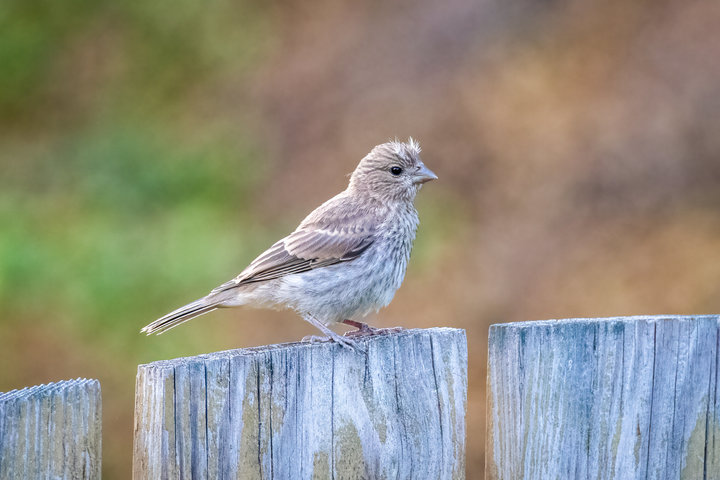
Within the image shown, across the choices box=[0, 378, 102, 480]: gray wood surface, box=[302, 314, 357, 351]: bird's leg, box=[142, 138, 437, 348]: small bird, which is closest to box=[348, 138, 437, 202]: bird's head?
box=[142, 138, 437, 348]: small bird

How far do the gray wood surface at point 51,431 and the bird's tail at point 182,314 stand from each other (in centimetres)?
184

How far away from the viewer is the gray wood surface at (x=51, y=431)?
2.39m

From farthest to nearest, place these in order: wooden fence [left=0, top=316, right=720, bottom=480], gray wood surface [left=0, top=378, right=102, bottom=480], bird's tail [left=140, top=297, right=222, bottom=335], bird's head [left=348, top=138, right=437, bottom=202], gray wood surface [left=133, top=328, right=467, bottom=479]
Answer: bird's head [left=348, top=138, right=437, bottom=202] < bird's tail [left=140, top=297, right=222, bottom=335] < wooden fence [left=0, top=316, right=720, bottom=480] < gray wood surface [left=133, top=328, right=467, bottom=479] < gray wood surface [left=0, top=378, right=102, bottom=480]

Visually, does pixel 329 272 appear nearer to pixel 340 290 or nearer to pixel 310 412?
pixel 340 290

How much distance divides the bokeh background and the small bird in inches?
89.5

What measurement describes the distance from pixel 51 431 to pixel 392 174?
339cm

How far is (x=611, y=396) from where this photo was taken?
278 centimetres

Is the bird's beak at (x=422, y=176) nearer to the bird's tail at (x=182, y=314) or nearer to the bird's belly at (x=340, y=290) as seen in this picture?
the bird's belly at (x=340, y=290)

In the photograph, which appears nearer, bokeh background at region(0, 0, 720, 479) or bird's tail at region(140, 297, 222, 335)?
bird's tail at region(140, 297, 222, 335)

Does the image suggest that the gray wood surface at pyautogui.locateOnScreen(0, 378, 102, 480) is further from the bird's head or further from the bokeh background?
the bokeh background

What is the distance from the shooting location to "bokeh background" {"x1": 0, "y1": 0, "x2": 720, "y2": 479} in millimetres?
7113

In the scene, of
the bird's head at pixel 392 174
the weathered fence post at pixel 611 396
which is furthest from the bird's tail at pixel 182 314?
the weathered fence post at pixel 611 396

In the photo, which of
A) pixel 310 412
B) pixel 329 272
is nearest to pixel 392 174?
pixel 329 272

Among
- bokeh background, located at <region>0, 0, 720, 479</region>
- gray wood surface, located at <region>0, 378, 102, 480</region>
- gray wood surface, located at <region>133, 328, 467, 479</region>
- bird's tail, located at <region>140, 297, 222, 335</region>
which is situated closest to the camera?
gray wood surface, located at <region>0, 378, 102, 480</region>
